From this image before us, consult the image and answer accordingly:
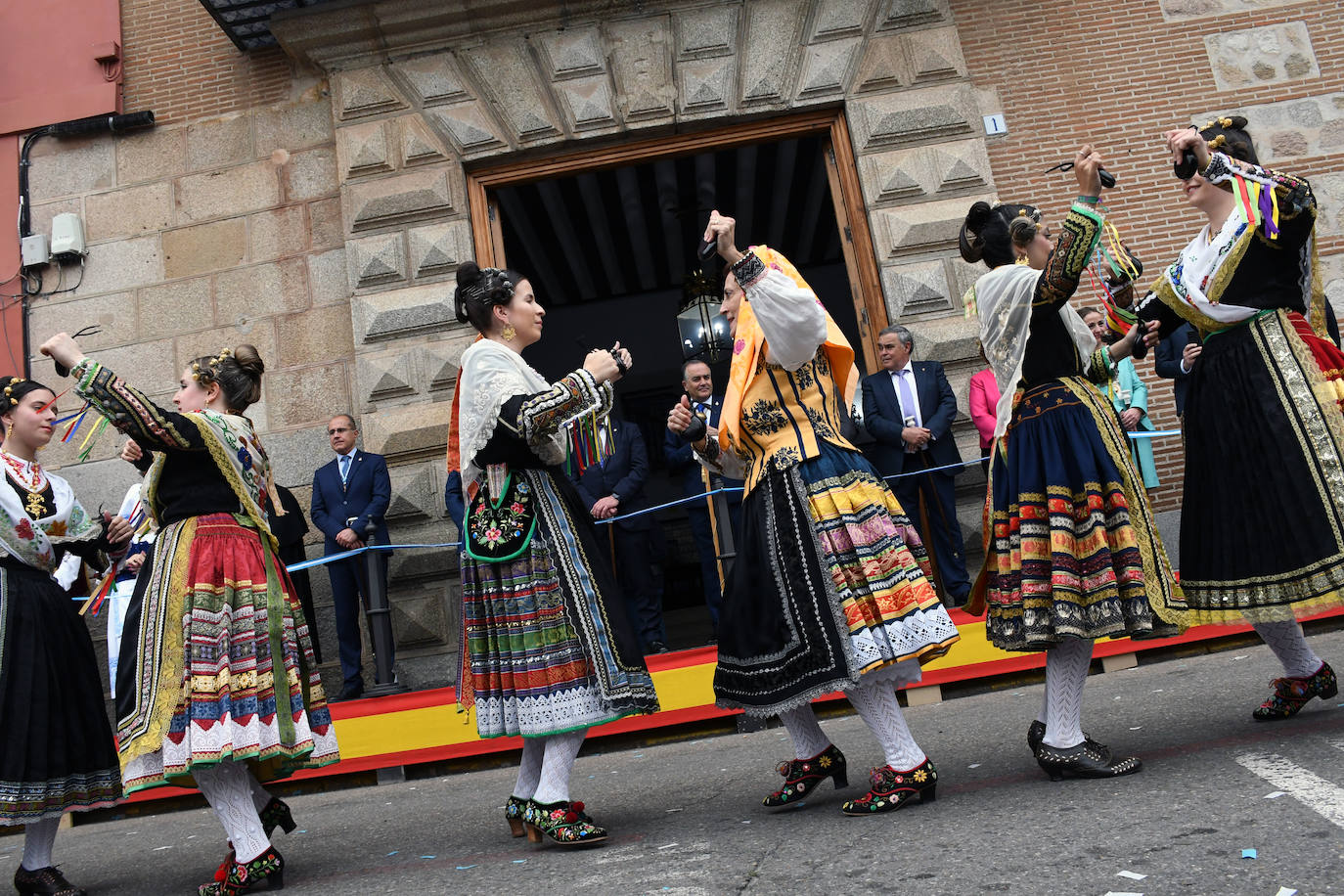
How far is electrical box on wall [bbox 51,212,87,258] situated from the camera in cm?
810

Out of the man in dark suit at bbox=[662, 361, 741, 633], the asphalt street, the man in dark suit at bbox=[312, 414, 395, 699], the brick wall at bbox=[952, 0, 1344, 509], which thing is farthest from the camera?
the brick wall at bbox=[952, 0, 1344, 509]

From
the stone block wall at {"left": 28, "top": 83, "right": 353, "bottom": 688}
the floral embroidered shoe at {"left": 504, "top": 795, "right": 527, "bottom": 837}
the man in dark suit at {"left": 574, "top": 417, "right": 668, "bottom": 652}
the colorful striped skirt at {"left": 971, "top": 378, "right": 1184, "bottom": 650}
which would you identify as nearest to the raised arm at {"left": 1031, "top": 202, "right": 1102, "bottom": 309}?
the colorful striped skirt at {"left": 971, "top": 378, "right": 1184, "bottom": 650}

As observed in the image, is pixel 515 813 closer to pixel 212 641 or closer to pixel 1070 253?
pixel 212 641

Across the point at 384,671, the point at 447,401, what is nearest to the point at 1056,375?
the point at 384,671

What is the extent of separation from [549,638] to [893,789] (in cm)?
110

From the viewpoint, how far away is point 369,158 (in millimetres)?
7801

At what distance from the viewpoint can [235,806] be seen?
130 inches

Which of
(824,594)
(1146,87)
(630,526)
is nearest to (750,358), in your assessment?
(824,594)

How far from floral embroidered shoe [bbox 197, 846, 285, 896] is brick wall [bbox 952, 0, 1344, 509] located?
6.62 metres

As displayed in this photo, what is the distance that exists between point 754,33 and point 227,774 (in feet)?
20.5

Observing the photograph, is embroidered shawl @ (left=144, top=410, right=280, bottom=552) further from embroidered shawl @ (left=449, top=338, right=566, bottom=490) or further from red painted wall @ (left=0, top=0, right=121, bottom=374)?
red painted wall @ (left=0, top=0, right=121, bottom=374)

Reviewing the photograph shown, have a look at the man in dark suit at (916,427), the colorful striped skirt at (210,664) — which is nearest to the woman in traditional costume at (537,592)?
the colorful striped skirt at (210,664)

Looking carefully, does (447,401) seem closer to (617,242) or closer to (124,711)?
(124,711)

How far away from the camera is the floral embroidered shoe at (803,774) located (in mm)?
3420
